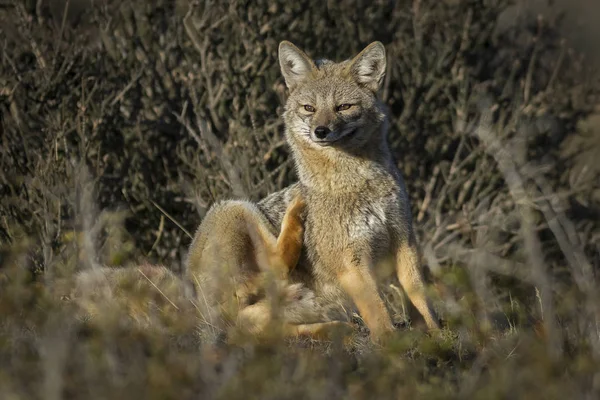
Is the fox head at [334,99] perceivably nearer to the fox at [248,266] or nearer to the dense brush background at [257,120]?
the fox at [248,266]

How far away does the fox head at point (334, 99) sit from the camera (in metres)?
A: 6.05

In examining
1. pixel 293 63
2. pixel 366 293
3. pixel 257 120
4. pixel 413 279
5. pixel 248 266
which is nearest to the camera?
pixel 366 293

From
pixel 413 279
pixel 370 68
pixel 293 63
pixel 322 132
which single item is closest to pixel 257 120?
pixel 293 63

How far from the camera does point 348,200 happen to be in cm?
594

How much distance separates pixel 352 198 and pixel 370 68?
1.12 metres

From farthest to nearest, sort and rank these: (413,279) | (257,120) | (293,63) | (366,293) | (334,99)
→ (257,120) → (293,63) → (334,99) → (413,279) → (366,293)

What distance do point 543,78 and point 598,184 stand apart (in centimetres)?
144

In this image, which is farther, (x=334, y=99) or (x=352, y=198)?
(x=334, y=99)

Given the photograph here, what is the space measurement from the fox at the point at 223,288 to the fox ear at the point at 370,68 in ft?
3.51

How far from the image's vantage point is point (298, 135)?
6.30 m

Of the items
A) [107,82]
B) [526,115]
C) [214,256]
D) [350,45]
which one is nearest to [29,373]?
[214,256]

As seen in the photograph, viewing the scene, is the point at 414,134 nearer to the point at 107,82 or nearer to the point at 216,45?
the point at 216,45

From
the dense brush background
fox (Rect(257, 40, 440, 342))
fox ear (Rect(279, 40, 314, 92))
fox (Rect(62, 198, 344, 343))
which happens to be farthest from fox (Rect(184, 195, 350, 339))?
fox ear (Rect(279, 40, 314, 92))

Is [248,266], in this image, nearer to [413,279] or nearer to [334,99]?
[413,279]
